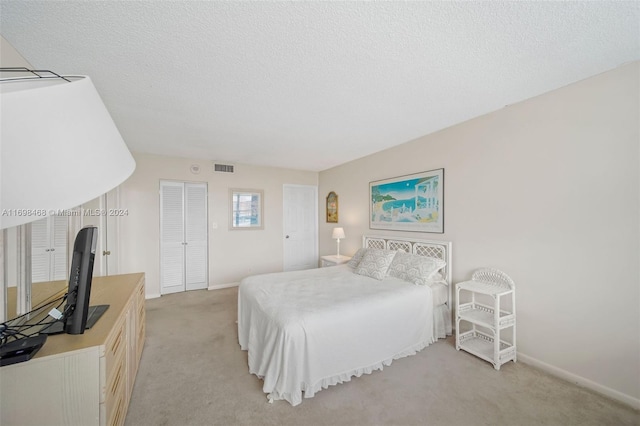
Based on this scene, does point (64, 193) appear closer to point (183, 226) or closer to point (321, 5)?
point (321, 5)

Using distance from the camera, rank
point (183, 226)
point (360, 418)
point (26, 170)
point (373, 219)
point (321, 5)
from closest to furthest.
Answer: point (26, 170) < point (321, 5) < point (360, 418) < point (373, 219) < point (183, 226)

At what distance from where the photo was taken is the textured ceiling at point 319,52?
1291 mm

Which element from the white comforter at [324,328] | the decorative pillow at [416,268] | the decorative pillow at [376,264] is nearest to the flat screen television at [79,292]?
the white comforter at [324,328]

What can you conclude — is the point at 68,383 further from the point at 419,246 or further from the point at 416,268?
the point at 419,246

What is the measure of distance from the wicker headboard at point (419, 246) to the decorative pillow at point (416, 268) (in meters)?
0.15

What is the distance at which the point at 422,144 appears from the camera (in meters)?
3.34

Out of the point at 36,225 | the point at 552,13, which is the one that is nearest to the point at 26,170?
the point at 36,225

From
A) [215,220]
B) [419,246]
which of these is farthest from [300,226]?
[419,246]

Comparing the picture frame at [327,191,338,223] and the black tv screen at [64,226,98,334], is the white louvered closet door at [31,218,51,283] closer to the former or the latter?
the black tv screen at [64,226,98,334]

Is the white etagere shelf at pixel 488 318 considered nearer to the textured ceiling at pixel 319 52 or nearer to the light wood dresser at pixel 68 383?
the textured ceiling at pixel 319 52

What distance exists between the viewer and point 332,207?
5301 millimetres

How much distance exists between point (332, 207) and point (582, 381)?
4082 millimetres

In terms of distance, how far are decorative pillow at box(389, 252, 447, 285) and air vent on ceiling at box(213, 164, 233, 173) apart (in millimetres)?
3554

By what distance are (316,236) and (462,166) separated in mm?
3633
